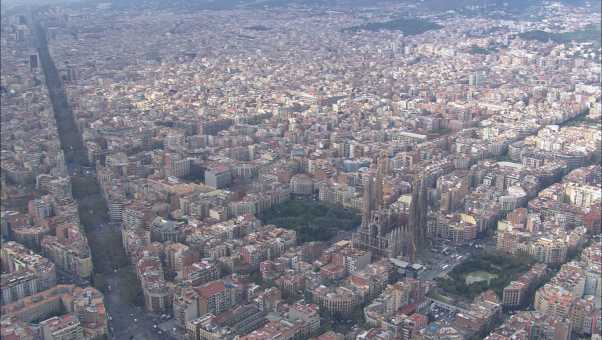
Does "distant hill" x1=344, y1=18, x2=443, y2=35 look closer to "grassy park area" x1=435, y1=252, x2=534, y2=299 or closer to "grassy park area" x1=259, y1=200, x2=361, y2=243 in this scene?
"grassy park area" x1=259, y1=200, x2=361, y2=243

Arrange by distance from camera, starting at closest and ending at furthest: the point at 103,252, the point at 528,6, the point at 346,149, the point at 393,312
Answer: the point at 393,312 < the point at 103,252 < the point at 346,149 < the point at 528,6

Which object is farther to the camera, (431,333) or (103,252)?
(103,252)

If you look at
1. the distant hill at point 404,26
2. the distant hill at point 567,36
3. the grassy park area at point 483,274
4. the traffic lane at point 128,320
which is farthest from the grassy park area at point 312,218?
the distant hill at point 404,26

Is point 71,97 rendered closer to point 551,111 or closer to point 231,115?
point 231,115

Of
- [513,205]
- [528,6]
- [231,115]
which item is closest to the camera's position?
[513,205]

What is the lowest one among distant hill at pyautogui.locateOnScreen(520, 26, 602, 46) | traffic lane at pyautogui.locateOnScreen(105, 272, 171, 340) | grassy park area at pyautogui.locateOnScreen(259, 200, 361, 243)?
distant hill at pyautogui.locateOnScreen(520, 26, 602, 46)

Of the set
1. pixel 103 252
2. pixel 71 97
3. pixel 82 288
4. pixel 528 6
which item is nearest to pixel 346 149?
pixel 103 252

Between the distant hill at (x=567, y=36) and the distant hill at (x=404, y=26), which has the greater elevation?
the distant hill at (x=404, y=26)

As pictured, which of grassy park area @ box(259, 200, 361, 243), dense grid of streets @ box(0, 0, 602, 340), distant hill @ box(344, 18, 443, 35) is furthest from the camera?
distant hill @ box(344, 18, 443, 35)

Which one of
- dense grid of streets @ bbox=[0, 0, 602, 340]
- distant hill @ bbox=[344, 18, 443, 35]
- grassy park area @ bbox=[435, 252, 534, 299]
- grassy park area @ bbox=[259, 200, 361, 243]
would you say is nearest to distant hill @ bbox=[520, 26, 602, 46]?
dense grid of streets @ bbox=[0, 0, 602, 340]

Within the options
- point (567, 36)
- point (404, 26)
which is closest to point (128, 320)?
point (567, 36)

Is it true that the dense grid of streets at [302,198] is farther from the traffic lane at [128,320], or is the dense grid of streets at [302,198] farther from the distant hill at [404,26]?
the distant hill at [404,26]
